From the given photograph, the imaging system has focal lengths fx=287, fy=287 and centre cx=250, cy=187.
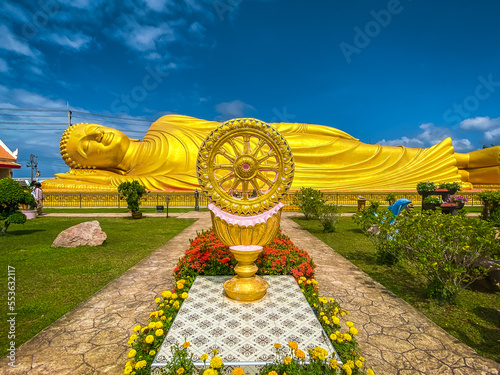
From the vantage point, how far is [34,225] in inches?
427

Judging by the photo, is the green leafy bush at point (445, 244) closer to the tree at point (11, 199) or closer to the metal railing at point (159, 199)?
the tree at point (11, 199)

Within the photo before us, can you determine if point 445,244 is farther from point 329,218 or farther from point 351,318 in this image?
point 329,218

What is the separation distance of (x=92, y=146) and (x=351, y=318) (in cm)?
1712

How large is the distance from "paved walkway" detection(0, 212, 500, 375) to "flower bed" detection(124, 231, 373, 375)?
11.3 inches

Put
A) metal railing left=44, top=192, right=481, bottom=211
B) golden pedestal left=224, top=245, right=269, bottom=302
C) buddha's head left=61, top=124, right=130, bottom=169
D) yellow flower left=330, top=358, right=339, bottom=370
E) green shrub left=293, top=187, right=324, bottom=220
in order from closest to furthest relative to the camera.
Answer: yellow flower left=330, top=358, right=339, bottom=370, golden pedestal left=224, top=245, right=269, bottom=302, green shrub left=293, top=187, right=324, bottom=220, metal railing left=44, top=192, right=481, bottom=211, buddha's head left=61, top=124, right=130, bottom=169

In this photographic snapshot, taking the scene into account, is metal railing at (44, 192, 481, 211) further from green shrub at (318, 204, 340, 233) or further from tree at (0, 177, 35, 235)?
tree at (0, 177, 35, 235)

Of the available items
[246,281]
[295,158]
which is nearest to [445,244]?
[246,281]

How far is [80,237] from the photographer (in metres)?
7.52

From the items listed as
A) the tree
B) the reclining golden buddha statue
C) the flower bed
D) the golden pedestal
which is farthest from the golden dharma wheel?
the reclining golden buddha statue

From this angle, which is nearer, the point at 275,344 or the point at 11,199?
the point at 275,344

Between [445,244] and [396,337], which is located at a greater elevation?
[445,244]

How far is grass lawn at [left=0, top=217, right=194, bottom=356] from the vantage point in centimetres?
382

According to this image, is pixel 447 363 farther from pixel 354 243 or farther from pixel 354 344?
pixel 354 243

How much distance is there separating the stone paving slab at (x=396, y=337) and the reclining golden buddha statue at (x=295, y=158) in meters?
12.0
